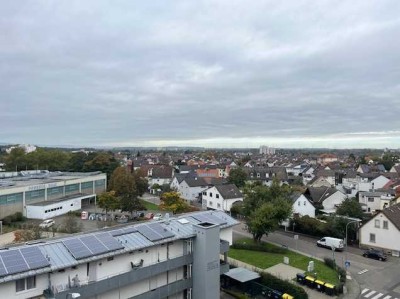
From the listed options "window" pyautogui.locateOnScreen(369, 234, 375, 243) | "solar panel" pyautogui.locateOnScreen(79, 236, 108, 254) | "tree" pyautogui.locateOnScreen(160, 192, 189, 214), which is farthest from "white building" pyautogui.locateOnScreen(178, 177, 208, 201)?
"solar panel" pyautogui.locateOnScreen(79, 236, 108, 254)

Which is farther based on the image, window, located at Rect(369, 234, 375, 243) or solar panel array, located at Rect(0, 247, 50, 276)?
window, located at Rect(369, 234, 375, 243)

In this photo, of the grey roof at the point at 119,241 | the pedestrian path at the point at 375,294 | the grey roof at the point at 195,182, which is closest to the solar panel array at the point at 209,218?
the grey roof at the point at 119,241

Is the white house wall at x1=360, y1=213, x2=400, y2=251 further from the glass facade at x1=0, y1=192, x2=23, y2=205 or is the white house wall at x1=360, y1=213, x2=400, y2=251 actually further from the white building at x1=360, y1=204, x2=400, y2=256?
the glass facade at x1=0, y1=192, x2=23, y2=205

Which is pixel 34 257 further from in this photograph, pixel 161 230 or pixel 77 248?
pixel 161 230

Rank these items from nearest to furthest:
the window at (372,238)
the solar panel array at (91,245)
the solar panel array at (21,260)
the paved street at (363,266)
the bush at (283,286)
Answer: the solar panel array at (21,260) < the solar panel array at (91,245) < the bush at (283,286) < the paved street at (363,266) < the window at (372,238)

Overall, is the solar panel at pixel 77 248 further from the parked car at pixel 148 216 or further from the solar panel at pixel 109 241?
the parked car at pixel 148 216

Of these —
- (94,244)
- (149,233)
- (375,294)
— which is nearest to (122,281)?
(94,244)

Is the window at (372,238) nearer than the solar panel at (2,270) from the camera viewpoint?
No
